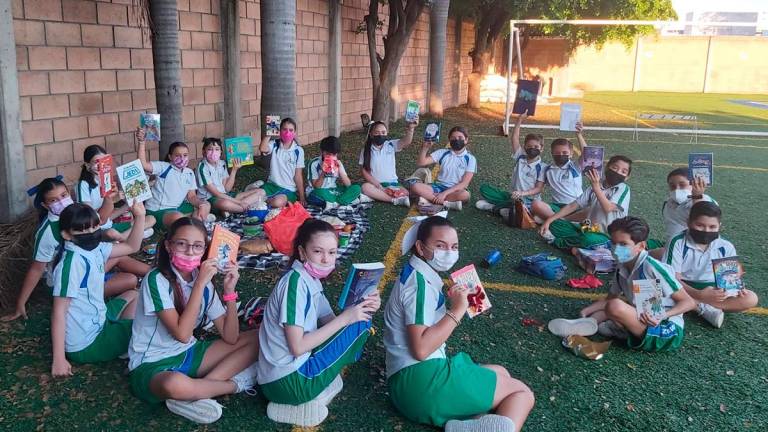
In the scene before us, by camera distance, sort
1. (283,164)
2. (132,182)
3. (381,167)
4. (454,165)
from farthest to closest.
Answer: (381,167)
(454,165)
(283,164)
(132,182)

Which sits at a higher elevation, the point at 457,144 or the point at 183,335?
the point at 457,144

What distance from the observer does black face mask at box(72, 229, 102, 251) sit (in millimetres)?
3777

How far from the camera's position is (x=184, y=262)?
11.1ft

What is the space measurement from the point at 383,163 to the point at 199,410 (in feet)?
18.0

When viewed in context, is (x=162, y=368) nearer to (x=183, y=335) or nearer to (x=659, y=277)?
(x=183, y=335)

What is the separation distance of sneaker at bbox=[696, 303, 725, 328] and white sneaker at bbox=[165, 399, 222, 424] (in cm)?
364

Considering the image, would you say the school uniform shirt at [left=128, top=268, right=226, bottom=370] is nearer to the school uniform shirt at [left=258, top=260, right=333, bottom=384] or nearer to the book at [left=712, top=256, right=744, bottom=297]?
the school uniform shirt at [left=258, top=260, right=333, bottom=384]

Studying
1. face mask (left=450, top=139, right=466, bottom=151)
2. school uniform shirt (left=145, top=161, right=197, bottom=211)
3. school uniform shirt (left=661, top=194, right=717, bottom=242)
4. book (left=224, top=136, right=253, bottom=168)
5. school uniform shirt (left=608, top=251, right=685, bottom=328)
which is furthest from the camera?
face mask (left=450, top=139, right=466, bottom=151)

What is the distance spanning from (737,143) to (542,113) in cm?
757

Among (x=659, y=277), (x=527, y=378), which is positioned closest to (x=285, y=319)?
(x=527, y=378)

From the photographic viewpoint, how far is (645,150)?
13.2m

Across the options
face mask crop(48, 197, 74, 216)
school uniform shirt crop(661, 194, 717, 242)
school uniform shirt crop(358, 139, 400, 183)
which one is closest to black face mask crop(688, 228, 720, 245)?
school uniform shirt crop(661, 194, 717, 242)

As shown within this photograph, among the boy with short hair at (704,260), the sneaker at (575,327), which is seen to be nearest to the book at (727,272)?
the boy with short hair at (704,260)

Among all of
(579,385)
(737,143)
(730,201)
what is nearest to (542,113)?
(737,143)
